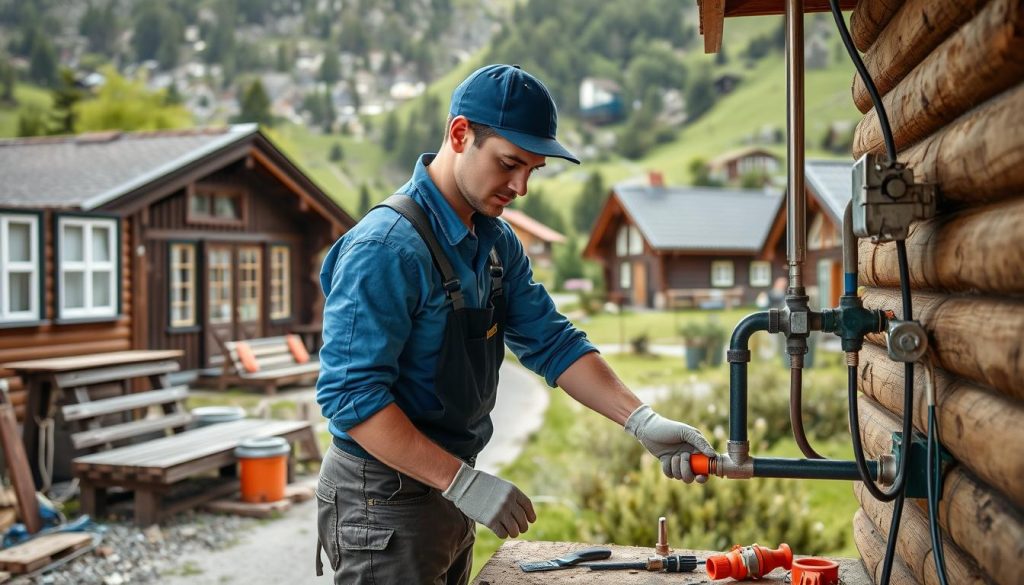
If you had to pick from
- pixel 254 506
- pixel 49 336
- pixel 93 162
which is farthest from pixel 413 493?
pixel 93 162

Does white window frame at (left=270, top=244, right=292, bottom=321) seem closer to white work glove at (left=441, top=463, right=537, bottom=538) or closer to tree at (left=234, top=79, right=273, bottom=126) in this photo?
white work glove at (left=441, top=463, right=537, bottom=538)

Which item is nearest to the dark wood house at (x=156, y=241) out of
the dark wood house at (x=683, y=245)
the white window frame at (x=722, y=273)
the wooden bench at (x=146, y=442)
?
the wooden bench at (x=146, y=442)

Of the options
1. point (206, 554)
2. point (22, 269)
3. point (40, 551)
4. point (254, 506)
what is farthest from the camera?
point (22, 269)

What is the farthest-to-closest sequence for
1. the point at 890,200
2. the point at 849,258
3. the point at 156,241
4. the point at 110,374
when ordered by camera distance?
the point at 156,241 < the point at 110,374 < the point at 849,258 < the point at 890,200

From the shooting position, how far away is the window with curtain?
14867mm

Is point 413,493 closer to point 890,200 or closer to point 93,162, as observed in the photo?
point 890,200

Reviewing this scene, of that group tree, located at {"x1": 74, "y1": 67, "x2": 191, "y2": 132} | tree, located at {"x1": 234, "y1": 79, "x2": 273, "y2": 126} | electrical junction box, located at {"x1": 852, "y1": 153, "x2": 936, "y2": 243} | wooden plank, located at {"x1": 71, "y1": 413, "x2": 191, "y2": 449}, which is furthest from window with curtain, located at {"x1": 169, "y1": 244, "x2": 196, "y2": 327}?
tree, located at {"x1": 234, "y1": 79, "x2": 273, "y2": 126}

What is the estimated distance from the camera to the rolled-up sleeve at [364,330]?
216cm

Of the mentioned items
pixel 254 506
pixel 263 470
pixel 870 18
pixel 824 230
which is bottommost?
pixel 254 506

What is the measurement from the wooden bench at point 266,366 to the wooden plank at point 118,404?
16.8 feet

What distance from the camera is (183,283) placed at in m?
15.1

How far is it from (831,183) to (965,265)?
12120 mm

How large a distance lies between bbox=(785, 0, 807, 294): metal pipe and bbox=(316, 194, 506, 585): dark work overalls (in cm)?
80

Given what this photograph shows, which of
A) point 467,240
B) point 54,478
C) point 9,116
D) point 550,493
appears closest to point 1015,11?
point 467,240
